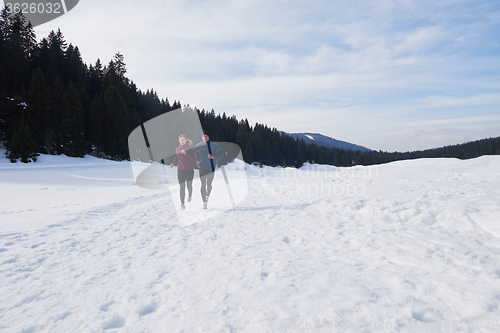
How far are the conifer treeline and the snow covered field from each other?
25.3 metres

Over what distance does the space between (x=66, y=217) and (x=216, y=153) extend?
4.39 m

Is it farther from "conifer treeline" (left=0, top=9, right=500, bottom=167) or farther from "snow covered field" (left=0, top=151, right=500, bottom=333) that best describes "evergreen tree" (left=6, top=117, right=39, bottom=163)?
"snow covered field" (left=0, top=151, right=500, bottom=333)

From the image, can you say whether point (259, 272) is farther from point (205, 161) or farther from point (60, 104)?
point (60, 104)

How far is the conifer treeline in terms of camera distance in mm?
27328

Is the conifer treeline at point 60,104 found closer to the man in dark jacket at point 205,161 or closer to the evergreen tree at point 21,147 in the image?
the evergreen tree at point 21,147

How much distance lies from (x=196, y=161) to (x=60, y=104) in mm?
32026

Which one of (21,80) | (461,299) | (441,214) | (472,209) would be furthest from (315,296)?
(21,80)

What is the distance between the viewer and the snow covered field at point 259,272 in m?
2.18

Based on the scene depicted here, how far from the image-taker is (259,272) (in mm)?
3146

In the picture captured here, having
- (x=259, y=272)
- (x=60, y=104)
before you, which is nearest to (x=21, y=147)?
(x=60, y=104)

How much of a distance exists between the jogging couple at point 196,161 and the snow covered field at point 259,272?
5.67 ft

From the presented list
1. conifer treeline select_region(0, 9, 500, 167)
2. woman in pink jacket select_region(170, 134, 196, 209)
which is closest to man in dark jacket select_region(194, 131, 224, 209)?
woman in pink jacket select_region(170, 134, 196, 209)

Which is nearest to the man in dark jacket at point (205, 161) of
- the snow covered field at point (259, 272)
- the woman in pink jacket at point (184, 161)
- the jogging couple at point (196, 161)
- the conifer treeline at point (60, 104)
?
the jogging couple at point (196, 161)

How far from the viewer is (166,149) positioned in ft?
166
